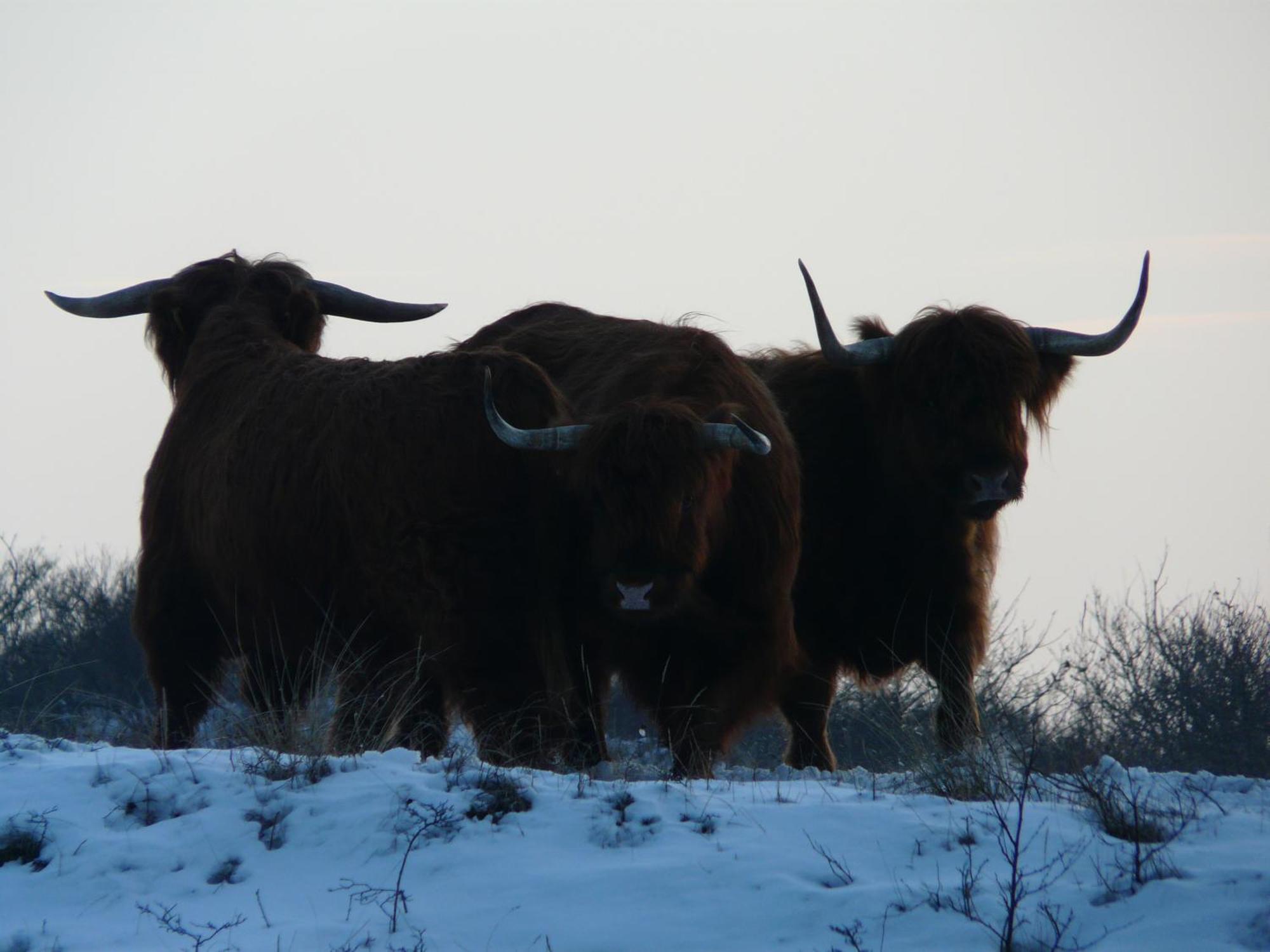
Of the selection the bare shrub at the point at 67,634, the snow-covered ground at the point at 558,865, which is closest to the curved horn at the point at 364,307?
the snow-covered ground at the point at 558,865

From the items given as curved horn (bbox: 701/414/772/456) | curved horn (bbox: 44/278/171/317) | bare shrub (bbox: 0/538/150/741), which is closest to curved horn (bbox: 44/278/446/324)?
curved horn (bbox: 44/278/171/317)

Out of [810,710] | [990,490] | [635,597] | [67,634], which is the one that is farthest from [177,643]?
[67,634]

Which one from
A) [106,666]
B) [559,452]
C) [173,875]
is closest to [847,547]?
[559,452]

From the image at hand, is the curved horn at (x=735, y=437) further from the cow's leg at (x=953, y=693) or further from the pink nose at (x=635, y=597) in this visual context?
the cow's leg at (x=953, y=693)

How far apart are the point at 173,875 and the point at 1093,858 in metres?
2.69

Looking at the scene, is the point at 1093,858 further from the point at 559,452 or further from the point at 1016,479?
the point at 1016,479

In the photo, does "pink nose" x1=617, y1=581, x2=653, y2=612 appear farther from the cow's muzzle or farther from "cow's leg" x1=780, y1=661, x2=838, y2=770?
"cow's leg" x1=780, y1=661, x2=838, y2=770

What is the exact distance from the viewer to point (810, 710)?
350 inches

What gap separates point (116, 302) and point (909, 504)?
14.8 feet

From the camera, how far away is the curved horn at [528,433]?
645cm

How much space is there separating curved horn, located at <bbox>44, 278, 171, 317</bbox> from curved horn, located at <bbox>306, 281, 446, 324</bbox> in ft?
2.80

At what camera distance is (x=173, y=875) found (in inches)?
186

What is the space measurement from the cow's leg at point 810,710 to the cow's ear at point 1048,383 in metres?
1.76

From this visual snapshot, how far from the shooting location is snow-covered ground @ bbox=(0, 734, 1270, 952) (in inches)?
164
